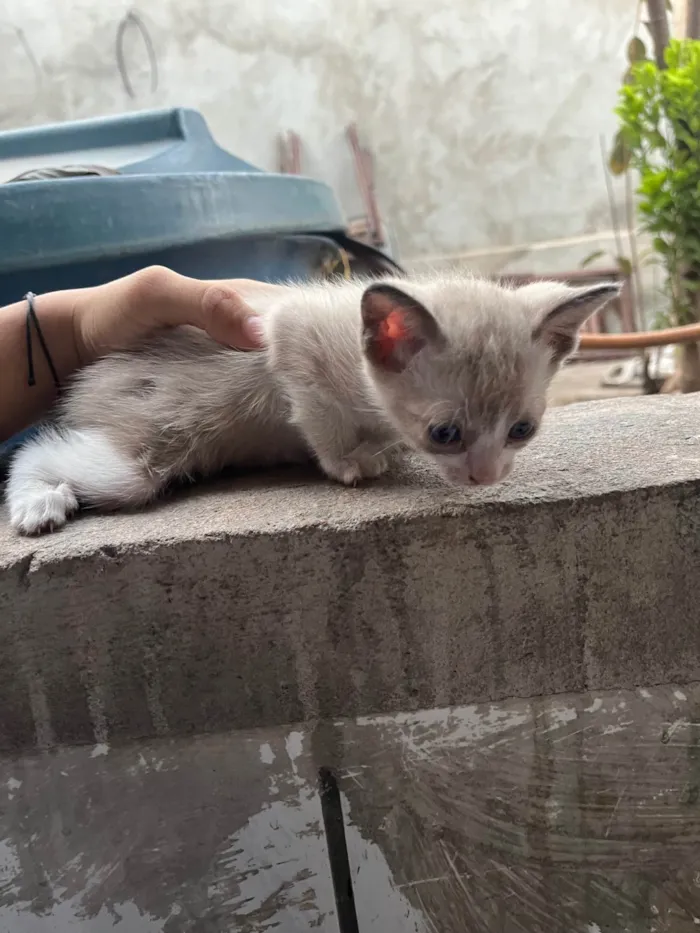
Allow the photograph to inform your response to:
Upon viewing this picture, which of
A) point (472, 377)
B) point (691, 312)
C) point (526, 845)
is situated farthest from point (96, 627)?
point (691, 312)

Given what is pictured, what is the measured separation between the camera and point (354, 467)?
1078mm

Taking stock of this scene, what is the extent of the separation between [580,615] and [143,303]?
0.73 meters

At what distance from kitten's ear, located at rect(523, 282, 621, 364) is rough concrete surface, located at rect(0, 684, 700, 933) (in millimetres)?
447

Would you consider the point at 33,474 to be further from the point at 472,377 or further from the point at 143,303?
the point at 472,377

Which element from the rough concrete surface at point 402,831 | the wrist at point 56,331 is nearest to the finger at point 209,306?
the wrist at point 56,331

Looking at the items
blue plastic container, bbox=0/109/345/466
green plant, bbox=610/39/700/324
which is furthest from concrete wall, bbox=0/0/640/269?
blue plastic container, bbox=0/109/345/466

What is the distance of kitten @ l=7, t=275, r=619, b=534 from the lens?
0.93 m

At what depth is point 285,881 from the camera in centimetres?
106

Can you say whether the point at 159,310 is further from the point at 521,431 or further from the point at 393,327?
the point at 521,431

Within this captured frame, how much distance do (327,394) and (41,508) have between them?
0.40 meters

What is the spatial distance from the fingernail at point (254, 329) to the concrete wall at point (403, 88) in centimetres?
338

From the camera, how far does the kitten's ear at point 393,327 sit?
0.89 m

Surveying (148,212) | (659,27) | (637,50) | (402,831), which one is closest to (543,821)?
(402,831)

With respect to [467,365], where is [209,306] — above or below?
above
